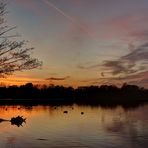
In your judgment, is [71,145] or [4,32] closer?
[4,32]

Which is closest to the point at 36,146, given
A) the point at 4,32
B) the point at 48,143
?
the point at 48,143

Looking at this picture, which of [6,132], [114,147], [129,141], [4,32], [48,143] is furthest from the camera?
[6,132]

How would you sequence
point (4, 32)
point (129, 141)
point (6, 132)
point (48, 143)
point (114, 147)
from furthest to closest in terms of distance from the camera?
1. point (6, 132)
2. point (129, 141)
3. point (48, 143)
4. point (114, 147)
5. point (4, 32)

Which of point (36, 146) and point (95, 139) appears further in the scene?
point (95, 139)

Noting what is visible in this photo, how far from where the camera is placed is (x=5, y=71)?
2264 cm

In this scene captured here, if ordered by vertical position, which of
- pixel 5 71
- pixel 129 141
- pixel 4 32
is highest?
pixel 4 32

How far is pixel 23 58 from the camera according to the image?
2261cm

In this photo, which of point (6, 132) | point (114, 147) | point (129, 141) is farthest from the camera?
point (6, 132)

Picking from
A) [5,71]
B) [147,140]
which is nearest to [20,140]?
[147,140]

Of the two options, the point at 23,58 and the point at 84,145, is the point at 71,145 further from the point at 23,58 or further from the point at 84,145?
the point at 23,58

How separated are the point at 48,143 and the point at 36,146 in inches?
93.6

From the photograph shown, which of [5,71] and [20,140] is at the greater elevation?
[5,71]

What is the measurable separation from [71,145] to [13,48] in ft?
49.9

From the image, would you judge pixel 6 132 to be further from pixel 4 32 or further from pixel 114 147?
pixel 4 32
